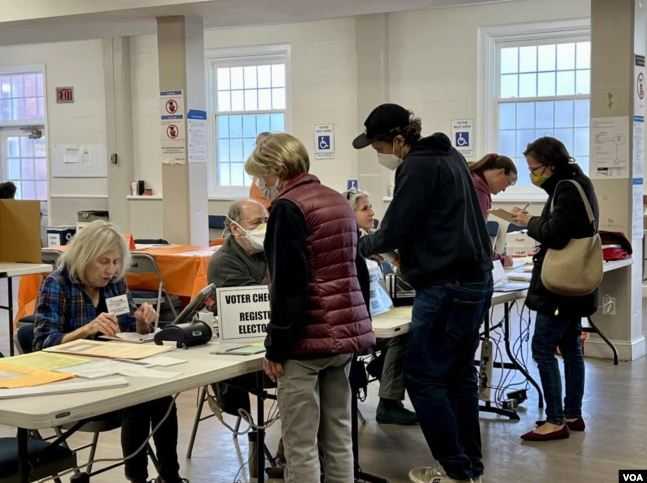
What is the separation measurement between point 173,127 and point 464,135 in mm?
3360

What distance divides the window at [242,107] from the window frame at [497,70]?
2229 mm

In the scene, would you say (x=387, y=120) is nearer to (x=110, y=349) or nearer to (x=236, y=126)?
(x=110, y=349)

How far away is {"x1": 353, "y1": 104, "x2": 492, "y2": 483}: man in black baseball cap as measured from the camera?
2.81m

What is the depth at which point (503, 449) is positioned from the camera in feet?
12.0

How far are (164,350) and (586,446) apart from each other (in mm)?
2068

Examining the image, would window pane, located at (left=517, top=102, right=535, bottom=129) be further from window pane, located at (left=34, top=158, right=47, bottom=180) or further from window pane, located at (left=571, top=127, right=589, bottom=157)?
window pane, located at (left=34, top=158, right=47, bottom=180)

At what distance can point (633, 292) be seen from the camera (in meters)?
5.44

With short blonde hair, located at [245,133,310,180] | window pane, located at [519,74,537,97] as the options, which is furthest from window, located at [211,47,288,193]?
short blonde hair, located at [245,133,310,180]

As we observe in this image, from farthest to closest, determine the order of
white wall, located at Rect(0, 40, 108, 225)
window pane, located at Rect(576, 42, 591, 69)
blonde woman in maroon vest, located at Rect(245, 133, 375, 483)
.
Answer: white wall, located at Rect(0, 40, 108, 225), window pane, located at Rect(576, 42, 591, 69), blonde woman in maroon vest, located at Rect(245, 133, 375, 483)

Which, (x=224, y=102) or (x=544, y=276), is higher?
(x=224, y=102)

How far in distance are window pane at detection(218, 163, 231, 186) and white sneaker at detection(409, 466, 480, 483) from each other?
22.6 ft

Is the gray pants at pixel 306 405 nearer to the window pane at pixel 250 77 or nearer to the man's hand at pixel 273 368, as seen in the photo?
the man's hand at pixel 273 368

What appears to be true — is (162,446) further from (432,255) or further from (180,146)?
(180,146)

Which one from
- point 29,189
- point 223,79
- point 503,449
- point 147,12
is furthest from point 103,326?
point 29,189
